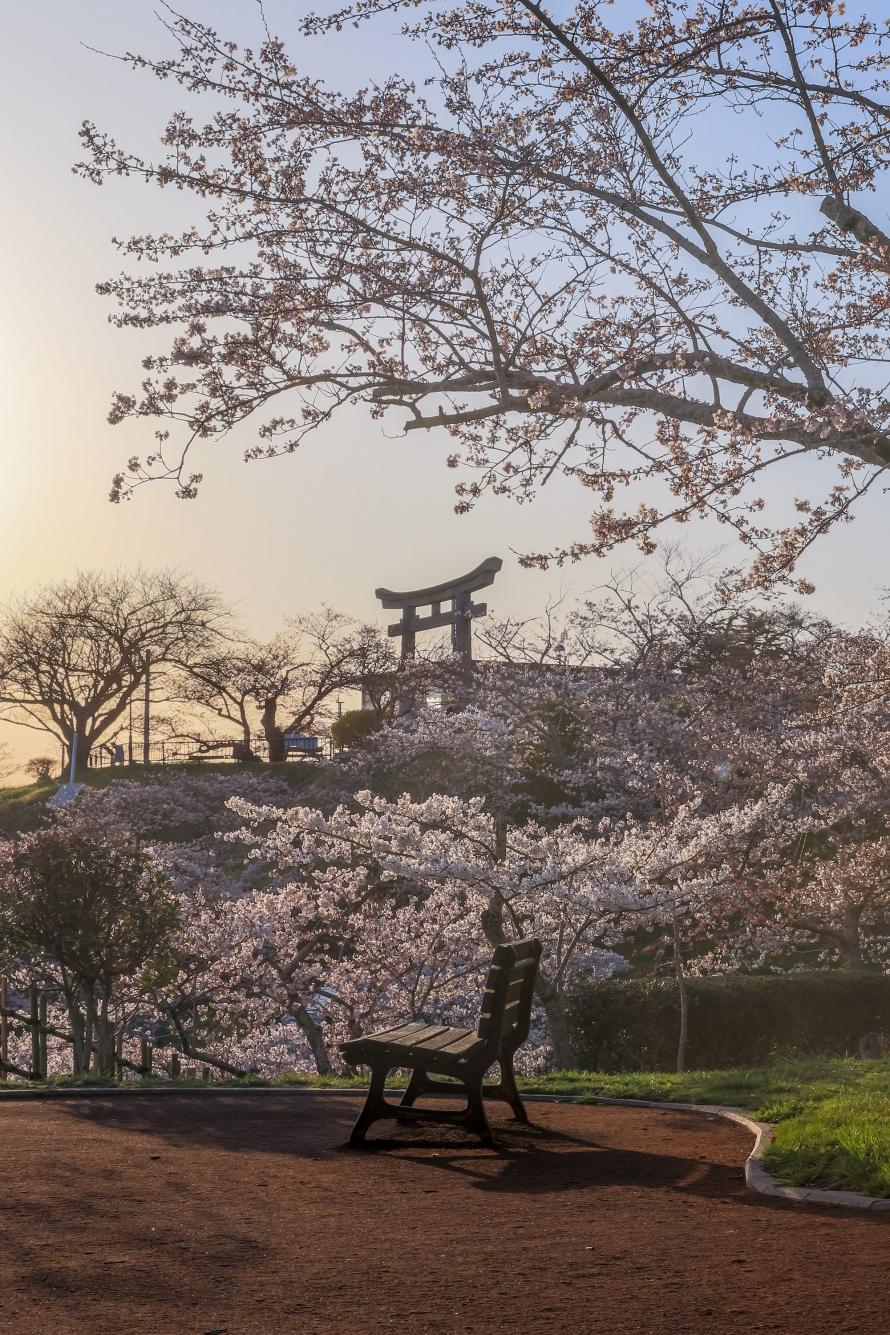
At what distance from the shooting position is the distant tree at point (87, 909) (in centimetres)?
1097

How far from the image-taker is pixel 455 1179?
5.82m

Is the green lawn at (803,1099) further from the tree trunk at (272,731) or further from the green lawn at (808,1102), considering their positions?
the tree trunk at (272,731)

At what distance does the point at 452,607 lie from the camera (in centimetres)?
3391

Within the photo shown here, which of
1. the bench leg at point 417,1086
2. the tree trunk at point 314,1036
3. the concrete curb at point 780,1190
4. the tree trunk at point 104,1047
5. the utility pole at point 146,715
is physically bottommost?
the tree trunk at point 314,1036

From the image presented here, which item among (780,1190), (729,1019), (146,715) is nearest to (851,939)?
(729,1019)

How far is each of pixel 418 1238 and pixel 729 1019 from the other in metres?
10.5

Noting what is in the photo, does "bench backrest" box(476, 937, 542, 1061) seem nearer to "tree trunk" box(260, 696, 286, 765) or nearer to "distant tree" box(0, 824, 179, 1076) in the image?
"distant tree" box(0, 824, 179, 1076)

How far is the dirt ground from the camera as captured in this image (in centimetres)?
369

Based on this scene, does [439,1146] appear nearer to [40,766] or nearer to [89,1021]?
[89,1021]

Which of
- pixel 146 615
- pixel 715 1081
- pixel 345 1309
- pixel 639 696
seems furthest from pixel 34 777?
pixel 345 1309

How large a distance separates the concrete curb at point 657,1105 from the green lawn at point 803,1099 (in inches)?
3.0

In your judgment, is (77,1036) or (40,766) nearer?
(77,1036)

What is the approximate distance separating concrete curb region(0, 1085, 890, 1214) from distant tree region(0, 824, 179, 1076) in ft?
5.84

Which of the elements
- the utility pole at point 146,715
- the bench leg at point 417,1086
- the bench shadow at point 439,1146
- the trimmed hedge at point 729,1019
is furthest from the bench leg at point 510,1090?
the utility pole at point 146,715
